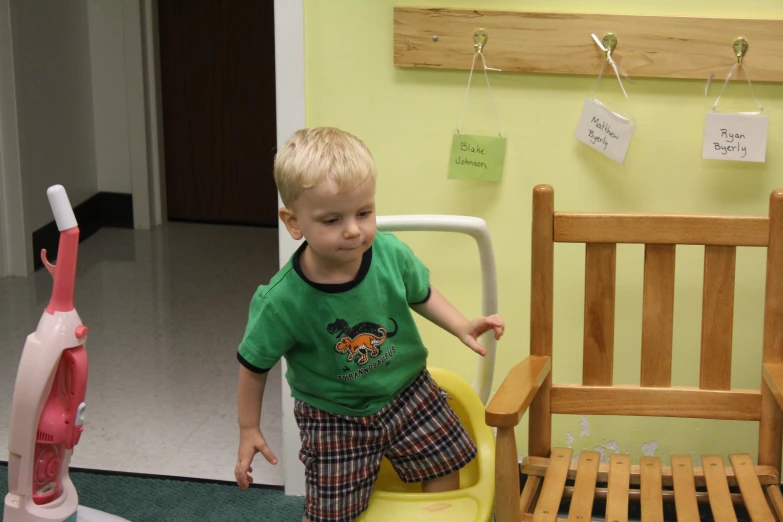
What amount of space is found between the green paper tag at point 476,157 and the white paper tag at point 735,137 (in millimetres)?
362

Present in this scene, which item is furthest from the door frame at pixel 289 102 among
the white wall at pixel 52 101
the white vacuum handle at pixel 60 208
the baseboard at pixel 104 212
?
the baseboard at pixel 104 212

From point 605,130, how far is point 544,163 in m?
0.13

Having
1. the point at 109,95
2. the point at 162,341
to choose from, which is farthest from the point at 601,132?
the point at 109,95

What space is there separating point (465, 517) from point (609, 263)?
50 centimetres

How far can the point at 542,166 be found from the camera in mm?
1964

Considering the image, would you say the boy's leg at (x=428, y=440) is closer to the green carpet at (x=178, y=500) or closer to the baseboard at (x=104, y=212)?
the green carpet at (x=178, y=500)

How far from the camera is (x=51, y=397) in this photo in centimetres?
176

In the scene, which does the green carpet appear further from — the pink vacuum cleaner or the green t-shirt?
the green t-shirt

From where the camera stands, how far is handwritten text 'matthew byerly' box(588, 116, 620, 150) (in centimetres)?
189

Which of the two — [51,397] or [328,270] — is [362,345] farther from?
[51,397]

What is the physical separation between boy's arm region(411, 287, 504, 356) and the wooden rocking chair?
11 centimetres

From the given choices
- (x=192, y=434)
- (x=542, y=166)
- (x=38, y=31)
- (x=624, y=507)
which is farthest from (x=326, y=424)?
(x=38, y=31)

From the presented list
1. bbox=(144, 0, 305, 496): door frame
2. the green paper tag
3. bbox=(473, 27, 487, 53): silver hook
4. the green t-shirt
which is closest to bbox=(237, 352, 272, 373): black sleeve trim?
the green t-shirt

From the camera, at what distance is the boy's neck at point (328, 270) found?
1500 millimetres
